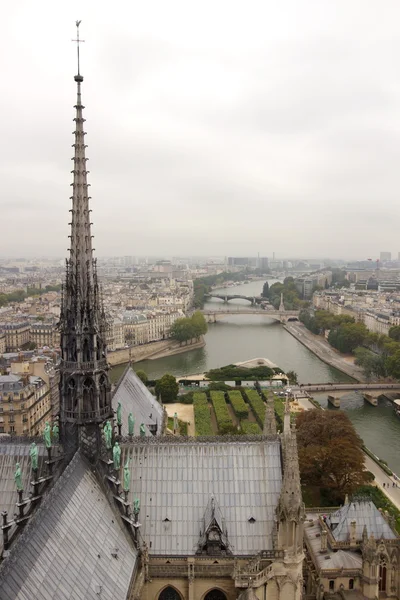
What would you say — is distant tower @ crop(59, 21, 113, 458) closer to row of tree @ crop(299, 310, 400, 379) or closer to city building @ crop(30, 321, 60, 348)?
row of tree @ crop(299, 310, 400, 379)

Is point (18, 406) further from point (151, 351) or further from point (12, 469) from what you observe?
point (151, 351)

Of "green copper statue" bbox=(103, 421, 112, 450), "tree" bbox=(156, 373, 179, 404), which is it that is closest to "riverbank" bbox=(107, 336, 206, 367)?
"tree" bbox=(156, 373, 179, 404)

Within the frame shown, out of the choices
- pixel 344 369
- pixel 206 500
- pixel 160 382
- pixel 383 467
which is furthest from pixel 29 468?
pixel 344 369

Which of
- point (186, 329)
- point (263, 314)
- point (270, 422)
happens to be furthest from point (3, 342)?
point (270, 422)

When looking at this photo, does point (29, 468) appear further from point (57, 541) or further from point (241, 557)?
point (241, 557)

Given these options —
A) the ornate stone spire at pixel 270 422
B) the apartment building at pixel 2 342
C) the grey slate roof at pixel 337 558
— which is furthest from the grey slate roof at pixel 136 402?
the apartment building at pixel 2 342

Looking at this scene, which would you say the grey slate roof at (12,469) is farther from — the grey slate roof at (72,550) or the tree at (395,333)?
→ the tree at (395,333)
